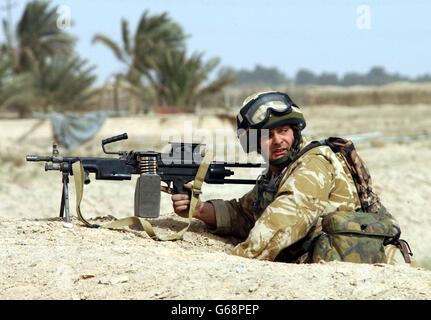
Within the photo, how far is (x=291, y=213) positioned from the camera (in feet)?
11.3

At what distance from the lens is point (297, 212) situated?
135 inches

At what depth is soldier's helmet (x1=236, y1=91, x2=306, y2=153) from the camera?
3.67 meters

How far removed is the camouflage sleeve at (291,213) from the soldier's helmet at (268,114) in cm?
32

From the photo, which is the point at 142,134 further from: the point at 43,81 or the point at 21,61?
the point at 21,61

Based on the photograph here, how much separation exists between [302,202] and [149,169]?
3.67 feet

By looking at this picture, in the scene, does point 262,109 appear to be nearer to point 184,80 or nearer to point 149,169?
point 149,169

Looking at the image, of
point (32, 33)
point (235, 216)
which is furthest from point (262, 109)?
point (32, 33)

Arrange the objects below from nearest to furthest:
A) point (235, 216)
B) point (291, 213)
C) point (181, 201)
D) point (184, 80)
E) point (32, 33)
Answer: point (291, 213) → point (181, 201) → point (235, 216) → point (184, 80) → point (32, 33)

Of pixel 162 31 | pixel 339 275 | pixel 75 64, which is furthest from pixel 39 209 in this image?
pixel 162 31

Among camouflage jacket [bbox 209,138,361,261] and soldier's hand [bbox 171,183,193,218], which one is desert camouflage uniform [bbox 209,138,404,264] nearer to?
camouflage jacket [bbox 209,138,361,261]

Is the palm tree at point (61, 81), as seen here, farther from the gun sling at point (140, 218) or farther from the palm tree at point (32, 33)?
the gun sling at point (140, 218)

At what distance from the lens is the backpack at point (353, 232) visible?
346 centimetres

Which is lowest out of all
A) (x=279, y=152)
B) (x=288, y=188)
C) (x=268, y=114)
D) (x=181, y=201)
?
(x=181, y=201)

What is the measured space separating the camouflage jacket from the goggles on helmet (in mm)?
292
